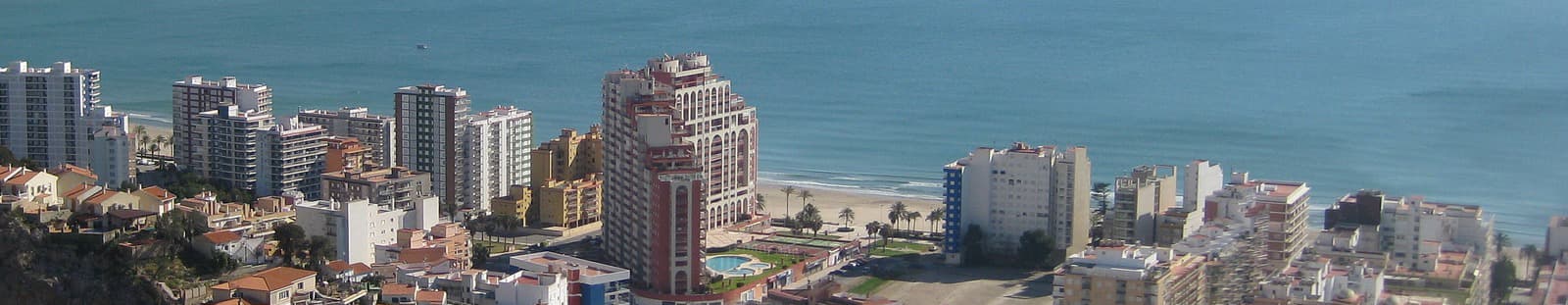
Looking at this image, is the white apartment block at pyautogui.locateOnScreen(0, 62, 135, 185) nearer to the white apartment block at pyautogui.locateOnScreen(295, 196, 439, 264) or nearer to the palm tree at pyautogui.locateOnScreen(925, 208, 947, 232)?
the white apartment block at pyautogui.locateOnScreen(295, 196, 439, 264)

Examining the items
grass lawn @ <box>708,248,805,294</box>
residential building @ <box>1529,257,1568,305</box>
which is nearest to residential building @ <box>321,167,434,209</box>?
grass lawn @ <box>708,248,805,294</box>

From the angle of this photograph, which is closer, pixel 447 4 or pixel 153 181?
pixel 153 181

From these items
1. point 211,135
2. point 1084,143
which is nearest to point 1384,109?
point 1084,143

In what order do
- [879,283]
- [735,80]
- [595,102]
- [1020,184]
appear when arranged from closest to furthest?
[879,283] → [1020,184] → [595,102] → [735,80]

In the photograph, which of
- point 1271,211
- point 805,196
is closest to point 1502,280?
point 1271,211

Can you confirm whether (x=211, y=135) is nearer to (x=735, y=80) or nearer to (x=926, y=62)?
(x=735, y=80)

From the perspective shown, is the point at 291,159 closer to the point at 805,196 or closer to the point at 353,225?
the point at 353,225
